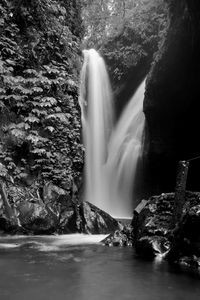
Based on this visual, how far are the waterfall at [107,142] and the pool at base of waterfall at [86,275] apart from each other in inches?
299

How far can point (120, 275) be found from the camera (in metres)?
5.50

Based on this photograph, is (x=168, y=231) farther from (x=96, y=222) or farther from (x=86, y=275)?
(x=96, y=222)

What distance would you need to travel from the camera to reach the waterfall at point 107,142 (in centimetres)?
1520

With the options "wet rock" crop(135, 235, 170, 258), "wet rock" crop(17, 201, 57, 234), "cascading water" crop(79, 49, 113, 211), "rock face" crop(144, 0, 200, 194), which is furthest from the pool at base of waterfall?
"cascading water" crop(79, 49, 113, 211)

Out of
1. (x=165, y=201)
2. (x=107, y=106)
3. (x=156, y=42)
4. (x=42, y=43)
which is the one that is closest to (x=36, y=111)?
(x=42, y=43)

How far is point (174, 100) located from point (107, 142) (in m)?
4.83

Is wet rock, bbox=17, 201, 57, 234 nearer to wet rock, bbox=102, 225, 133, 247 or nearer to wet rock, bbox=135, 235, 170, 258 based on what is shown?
wet rock, bbox=102, 225, 133, 247

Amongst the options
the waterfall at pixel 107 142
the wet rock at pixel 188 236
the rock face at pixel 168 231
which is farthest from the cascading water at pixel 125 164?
the wet rock at pixel 188 236

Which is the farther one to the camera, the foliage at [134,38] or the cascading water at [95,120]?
the foliage at [134,38]

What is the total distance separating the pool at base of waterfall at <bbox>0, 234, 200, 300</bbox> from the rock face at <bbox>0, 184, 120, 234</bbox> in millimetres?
1459

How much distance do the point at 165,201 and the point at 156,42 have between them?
37.1 ft

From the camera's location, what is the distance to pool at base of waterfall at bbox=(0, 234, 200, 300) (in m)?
4.47

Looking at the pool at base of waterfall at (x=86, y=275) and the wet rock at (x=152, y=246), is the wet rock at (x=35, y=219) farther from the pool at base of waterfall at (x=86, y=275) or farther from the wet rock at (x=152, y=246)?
the wet rock at (x=152, y=246)

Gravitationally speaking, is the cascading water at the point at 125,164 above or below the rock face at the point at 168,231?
above
